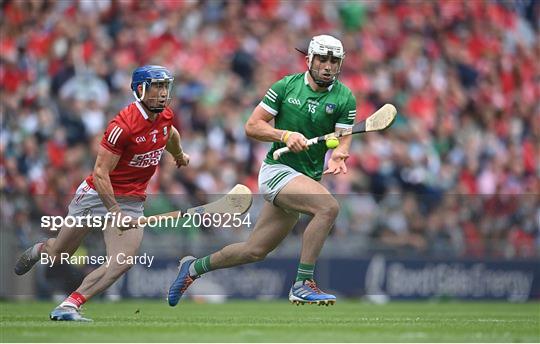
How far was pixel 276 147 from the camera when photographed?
38.3 ft

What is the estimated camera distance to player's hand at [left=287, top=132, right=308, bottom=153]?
10922mm

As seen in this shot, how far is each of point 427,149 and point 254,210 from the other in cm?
492

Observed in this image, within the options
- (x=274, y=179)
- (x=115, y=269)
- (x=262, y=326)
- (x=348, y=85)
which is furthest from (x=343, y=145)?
(x=348, y=85)

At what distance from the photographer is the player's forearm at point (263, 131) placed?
11.2 meters

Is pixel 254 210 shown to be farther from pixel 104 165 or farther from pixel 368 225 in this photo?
→ pixel 104 165

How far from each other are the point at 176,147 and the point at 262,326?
88.7 inches

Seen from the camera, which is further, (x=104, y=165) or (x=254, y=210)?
(x=254, y=210)

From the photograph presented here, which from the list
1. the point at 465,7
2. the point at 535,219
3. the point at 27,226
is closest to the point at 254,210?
the point at 27,226

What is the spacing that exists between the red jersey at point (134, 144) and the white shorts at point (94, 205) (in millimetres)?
68

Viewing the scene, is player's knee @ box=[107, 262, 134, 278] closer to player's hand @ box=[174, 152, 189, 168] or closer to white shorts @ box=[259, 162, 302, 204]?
white shorts @ box=[259, 162, 302, 204]

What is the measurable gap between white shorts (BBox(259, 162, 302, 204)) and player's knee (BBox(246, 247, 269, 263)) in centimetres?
47

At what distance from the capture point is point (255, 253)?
11523 mm

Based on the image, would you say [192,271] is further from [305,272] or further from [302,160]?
[302,160]

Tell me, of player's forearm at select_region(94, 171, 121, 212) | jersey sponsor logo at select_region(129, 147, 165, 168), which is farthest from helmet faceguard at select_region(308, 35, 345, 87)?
player's forearm at select_region(94, 171, 121, 212)
